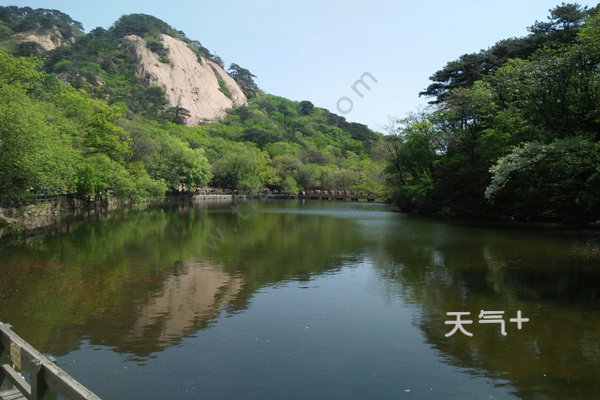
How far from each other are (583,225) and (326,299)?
80.6 feet

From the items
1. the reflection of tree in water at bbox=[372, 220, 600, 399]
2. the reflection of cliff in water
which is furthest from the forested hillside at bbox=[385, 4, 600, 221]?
the reflection of cliff in water

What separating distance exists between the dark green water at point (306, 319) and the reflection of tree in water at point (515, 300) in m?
0.04

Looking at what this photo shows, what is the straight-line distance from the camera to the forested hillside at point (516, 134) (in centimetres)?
2036

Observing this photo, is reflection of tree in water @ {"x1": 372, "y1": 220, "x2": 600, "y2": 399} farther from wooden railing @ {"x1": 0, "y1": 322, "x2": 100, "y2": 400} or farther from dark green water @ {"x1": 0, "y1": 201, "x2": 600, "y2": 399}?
wooden railing @ {"x1": 0, "y1": 322, "x2": 100, "y2": 400}

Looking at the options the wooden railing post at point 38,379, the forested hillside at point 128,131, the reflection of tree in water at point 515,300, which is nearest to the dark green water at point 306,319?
the reflection of tree in water at point 515,300

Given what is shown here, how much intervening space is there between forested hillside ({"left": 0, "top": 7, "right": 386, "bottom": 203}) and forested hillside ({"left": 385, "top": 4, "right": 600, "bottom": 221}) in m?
9.52

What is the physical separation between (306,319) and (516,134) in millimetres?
26722

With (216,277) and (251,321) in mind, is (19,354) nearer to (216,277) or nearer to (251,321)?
(251,321)

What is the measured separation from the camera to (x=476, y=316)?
9.85 meters

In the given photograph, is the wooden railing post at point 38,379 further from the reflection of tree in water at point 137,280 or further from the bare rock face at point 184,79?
the bare rock face at point 184,79

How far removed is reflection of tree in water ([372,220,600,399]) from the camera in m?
6.96

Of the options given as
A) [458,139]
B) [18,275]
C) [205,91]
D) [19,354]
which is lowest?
[18,275]

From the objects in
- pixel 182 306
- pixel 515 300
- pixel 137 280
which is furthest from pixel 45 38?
pixel 515 300

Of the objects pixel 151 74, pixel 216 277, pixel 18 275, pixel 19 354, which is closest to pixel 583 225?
pixel 216 277
